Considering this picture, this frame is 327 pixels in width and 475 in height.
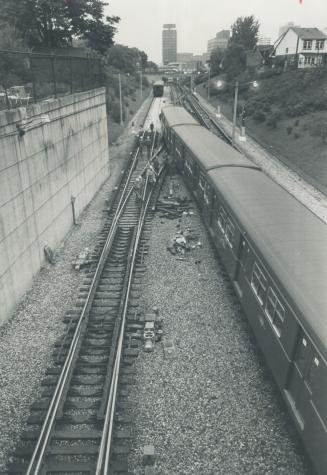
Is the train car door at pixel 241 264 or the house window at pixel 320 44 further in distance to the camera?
the house window at pixel 320 44

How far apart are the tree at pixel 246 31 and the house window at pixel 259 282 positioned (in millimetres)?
94122

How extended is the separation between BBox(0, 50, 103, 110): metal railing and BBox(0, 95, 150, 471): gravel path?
5.36 meters

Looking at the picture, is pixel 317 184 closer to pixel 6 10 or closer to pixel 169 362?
pixel 169 362

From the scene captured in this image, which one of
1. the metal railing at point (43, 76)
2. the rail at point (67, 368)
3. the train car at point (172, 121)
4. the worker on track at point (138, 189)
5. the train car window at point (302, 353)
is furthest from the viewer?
the train car at point (172, 121)

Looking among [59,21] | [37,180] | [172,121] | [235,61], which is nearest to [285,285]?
[37,180]

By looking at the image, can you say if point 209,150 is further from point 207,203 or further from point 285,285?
point 285,285

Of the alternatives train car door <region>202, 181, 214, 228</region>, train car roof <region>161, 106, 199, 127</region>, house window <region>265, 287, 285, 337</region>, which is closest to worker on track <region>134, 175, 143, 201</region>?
train car door <region>202, 181, 214, 228</region>

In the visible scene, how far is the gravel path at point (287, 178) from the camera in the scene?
18.4 meters

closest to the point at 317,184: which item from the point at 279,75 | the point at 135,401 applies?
the point at 135,401

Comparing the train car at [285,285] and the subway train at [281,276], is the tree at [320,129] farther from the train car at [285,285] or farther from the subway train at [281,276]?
the train car at [285,285]

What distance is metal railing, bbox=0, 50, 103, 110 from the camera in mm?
13386

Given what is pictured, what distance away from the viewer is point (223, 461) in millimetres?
6617

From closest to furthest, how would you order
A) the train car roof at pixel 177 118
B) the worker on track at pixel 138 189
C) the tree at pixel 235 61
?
the worker on track at pixel 138 189, the train car roof at pixel 177 118, the tree at pixel 235 61

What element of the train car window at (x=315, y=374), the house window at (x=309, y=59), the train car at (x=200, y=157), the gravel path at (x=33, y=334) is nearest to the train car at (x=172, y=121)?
the train car at (x=200, y=157)
